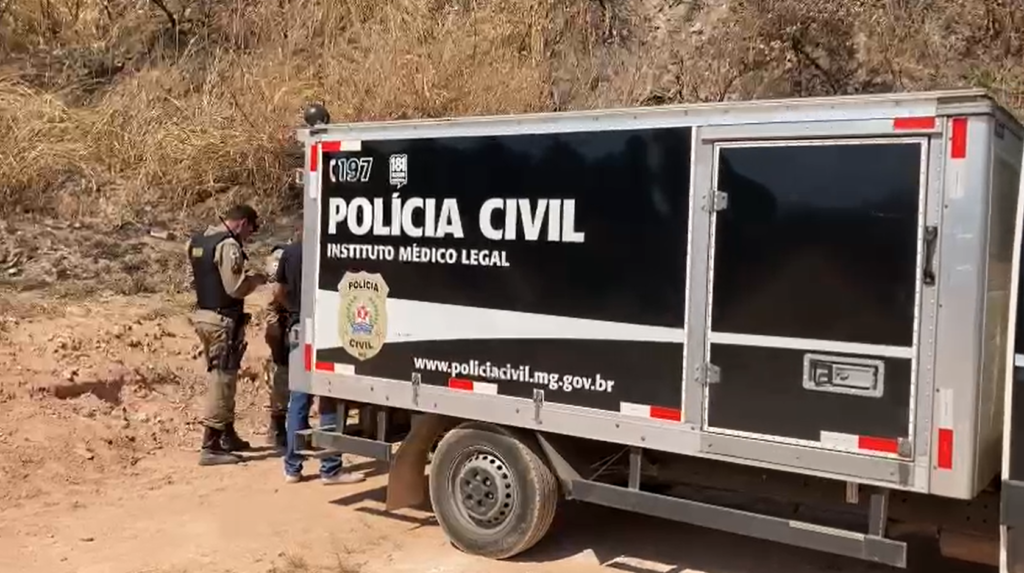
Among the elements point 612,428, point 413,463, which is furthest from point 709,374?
point 413,463

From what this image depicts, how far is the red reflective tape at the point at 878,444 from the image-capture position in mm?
4668

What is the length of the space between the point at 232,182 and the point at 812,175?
371 inches

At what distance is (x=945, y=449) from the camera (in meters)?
4.55

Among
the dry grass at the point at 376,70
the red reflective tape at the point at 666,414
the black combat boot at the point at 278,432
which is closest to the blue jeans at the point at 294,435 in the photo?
the black combat boot at the point at 278,432

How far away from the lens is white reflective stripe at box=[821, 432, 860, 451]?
4.77 m

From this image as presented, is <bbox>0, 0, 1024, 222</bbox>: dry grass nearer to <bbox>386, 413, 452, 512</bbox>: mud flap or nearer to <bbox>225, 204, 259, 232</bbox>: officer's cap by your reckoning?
<bbox>225, 204, 259, 232</bbox>: officer's cap

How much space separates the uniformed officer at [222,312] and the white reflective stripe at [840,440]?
481 cm

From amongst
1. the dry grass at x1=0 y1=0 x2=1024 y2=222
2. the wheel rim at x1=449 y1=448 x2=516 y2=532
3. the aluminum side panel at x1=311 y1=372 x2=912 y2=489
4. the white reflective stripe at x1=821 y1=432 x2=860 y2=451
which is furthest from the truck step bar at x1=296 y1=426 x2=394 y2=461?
the dry grass at x1=0 y1=0 x2=1024 y2=222

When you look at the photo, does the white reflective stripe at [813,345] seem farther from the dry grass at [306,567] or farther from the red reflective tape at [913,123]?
the dry grass at [306,567]

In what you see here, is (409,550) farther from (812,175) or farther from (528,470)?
(812,175)

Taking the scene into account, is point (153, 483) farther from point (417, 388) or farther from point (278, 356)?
point (417, 388)

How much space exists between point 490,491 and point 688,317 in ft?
5.67

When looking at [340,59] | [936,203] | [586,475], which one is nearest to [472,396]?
[586,475]

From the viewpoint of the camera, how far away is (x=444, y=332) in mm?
6172
